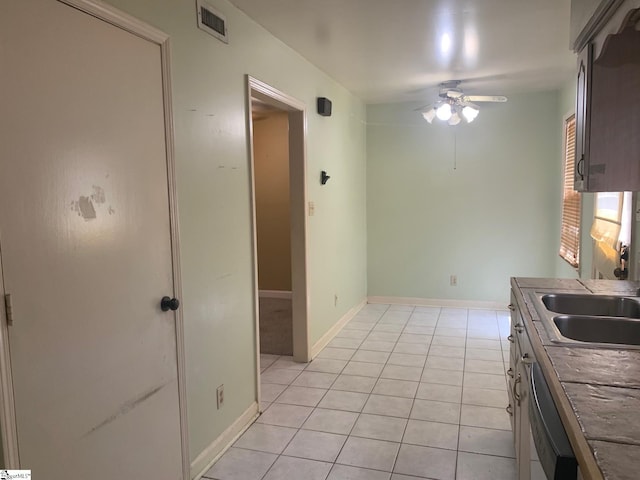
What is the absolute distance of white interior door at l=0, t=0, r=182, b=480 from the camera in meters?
1.41

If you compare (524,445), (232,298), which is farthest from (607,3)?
(232,298)

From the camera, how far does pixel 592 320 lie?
6.37 feet

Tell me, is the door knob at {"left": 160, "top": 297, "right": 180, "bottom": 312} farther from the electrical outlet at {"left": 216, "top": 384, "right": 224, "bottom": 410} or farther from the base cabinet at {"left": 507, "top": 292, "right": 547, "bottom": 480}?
the base cabinet at {"left": 507, "top": 292, "right": 547, "bottom": 480}

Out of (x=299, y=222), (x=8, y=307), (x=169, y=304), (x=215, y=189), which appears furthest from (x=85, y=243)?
(x=299, y=222)

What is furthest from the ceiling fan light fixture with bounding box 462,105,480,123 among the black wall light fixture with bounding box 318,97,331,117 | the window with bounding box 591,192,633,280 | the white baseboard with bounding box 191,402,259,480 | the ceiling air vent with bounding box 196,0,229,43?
the white baseboard with bounding box 191,402,259,480

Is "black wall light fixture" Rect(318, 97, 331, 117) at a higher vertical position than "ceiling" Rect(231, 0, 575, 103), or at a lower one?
lower

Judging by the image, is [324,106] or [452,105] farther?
[452,105]

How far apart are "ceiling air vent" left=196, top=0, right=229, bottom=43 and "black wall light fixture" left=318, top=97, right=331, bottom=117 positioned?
1.54 metres

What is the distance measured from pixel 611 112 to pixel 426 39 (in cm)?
151

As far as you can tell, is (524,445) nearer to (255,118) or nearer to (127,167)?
(127,167)

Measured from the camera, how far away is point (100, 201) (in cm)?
170

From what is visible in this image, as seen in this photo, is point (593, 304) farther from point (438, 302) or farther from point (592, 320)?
point (438, 302)

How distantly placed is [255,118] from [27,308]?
17.0 ft

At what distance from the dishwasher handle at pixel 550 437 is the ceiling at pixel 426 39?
216 centimetres
